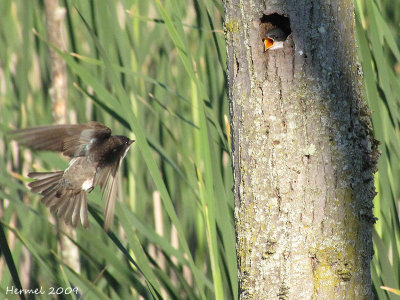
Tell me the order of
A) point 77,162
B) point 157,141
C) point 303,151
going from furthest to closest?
point 77,162 < point 157,141 < point 303,151

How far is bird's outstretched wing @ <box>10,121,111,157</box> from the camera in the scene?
1180mm

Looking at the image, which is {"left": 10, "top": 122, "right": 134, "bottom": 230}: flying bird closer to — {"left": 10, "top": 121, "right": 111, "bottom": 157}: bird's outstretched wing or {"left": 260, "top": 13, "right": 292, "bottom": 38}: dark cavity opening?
{"left": 10, "top": 121, "right": 111, "bottom": 157}: bird's outstretched wing

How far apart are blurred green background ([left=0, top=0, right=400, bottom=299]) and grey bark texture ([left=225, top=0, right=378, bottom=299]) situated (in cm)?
9

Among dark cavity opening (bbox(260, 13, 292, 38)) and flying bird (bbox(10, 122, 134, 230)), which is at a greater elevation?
dark cavity opening (bbox(260, 13, 292, 38))

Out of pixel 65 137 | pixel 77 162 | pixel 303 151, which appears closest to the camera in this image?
pixel 303 151

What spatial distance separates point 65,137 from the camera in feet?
4.29

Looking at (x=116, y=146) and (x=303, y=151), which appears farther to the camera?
(x=116, y=146)

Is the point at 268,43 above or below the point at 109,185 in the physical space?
above

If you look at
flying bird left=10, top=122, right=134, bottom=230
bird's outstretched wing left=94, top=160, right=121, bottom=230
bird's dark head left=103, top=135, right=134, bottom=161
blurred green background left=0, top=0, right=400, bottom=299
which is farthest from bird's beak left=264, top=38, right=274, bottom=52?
bird's dark head left=103, top=135, right=134, bottom=161

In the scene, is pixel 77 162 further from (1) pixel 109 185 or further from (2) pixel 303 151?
(2) pixel 303 151

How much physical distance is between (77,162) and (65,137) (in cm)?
17

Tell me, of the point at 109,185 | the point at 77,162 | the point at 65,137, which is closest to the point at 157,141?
the point at 109,185

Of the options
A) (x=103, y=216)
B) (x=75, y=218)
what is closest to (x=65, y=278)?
(x=103, y=216)

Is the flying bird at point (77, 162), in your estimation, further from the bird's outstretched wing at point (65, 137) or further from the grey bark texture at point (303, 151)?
the grey bark texture at point (303, 151)
